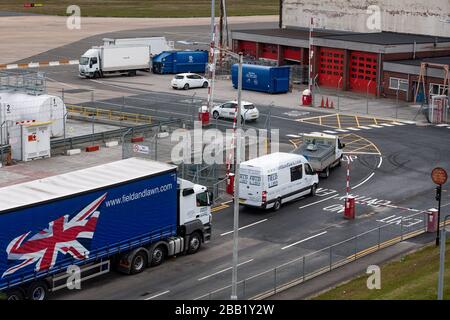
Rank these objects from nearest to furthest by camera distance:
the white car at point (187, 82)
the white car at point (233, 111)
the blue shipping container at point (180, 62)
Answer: the white car at point (233, 111) < the white car at point (187, 82) < the blue shipping container at point (180, 62)

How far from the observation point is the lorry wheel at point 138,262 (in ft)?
104

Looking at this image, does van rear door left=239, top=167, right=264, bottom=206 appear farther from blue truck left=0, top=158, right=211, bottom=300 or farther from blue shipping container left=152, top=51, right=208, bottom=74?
blue shipping container left=152, top=51, right=208, bottom=74

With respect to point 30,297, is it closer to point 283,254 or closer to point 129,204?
point 129,204

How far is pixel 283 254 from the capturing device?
34281mm

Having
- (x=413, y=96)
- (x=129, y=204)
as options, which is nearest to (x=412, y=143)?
(x=413, y=96)

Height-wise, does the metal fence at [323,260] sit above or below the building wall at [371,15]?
below

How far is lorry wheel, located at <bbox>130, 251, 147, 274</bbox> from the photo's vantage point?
104ft

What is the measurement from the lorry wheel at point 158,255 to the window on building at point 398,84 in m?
40.9

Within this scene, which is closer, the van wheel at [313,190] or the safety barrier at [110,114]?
the van wheel at [313,190]

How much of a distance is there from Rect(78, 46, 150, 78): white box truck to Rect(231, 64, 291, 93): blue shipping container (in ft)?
43.2

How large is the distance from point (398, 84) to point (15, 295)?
4752 centimetres

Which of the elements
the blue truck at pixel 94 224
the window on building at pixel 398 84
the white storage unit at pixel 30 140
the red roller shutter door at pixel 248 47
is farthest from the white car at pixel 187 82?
the blue truck at pixel 94 224

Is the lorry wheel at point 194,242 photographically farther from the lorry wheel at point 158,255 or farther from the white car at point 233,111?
the white car at point 233,111

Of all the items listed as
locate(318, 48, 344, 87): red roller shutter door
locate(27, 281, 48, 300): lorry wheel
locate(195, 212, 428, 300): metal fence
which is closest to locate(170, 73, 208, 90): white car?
locate(318, 48, 344, 87): red roller shutter door
